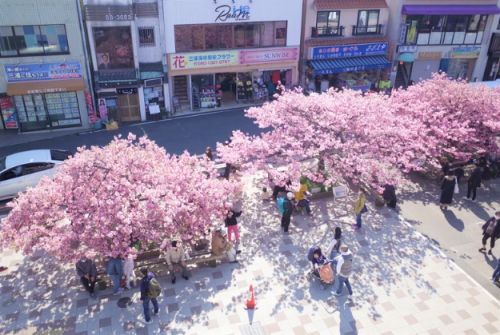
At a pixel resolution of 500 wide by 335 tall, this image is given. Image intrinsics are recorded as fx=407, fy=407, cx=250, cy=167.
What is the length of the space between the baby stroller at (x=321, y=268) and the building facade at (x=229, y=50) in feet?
58.4

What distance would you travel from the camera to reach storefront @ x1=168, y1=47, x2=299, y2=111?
1048 inches

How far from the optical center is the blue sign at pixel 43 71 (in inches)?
891

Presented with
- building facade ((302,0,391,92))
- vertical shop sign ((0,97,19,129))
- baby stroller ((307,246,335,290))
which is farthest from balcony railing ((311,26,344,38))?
baby stroller ((307,246,335,290))

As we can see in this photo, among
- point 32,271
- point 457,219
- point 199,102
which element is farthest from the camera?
point 199,102

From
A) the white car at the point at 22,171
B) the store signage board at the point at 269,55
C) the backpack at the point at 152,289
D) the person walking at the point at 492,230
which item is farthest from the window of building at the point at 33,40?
the person walking at the point at 492,230

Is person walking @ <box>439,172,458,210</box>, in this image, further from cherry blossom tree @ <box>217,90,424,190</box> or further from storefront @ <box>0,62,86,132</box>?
storefront @ <box>0,62,86,132</box>

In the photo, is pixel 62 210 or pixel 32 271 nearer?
pixel 62 210

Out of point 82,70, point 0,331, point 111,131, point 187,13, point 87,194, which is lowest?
point 0,331

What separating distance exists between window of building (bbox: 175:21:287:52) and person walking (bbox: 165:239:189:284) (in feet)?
56.4

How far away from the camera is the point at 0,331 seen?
10820 mm

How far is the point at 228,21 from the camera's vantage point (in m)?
26.2

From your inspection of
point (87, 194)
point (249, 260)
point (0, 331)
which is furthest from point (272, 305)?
point (0, 331)

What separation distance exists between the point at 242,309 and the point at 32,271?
692 centimetres

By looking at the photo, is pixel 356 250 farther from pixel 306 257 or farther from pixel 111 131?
pixel 111 131
